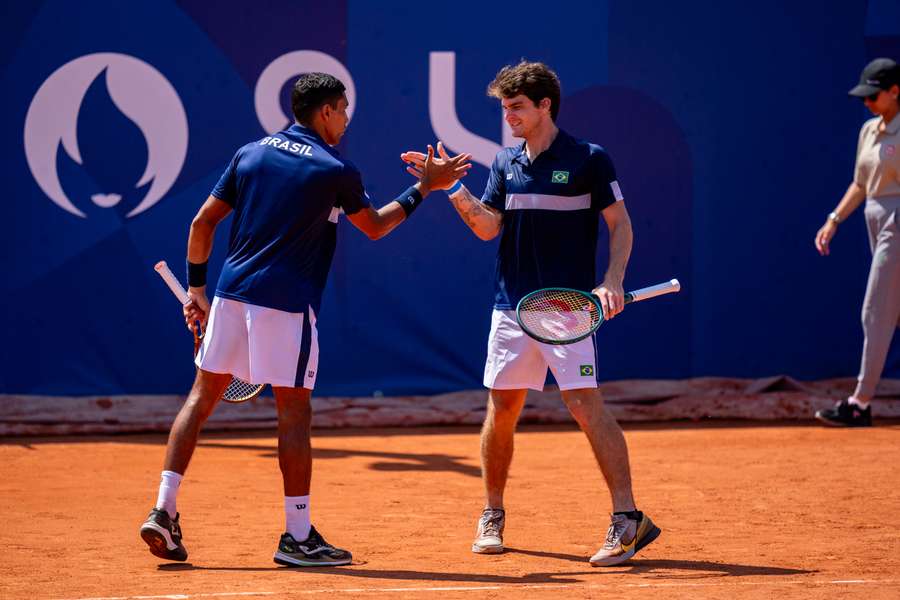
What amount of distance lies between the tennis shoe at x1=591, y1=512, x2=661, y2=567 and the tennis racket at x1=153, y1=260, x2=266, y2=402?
4.74ft

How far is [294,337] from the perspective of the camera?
5.10 meters

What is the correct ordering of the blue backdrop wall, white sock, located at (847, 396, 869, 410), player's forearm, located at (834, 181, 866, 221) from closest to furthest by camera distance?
1. player's forearm, located at (834, 181, 866, 221)
2. white sock, located at (847, 396, 869, 410)
3. the blue backdrop wall

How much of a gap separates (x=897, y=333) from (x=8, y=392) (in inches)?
236

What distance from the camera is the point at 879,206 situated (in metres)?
8.36

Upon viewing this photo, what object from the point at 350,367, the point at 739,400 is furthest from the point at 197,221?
the point at 739,400

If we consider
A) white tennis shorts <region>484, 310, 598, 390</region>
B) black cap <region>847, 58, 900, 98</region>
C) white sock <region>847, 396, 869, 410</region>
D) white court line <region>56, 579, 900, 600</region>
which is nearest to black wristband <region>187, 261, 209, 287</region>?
white tennis shorts <region>484, 310, 598, 390</region>

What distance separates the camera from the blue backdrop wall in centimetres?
905

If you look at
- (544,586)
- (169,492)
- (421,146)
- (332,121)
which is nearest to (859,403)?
(421,146)

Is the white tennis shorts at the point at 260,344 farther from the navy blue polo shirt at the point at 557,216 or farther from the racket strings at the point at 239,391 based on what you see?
the navy blue polo shirt at the point at 557,216

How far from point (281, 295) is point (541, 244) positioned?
1.03 m

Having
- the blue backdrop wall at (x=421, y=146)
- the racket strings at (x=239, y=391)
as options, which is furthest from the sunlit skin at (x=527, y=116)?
the blue backdrop wall at (x=421, y=146)

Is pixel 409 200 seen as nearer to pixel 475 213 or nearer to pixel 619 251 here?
pixel 475 213

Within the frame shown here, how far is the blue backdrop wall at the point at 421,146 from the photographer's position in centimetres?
905

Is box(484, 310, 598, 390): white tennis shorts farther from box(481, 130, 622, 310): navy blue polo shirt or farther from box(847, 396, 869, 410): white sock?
box(847, 396, 869, 410): white sock
